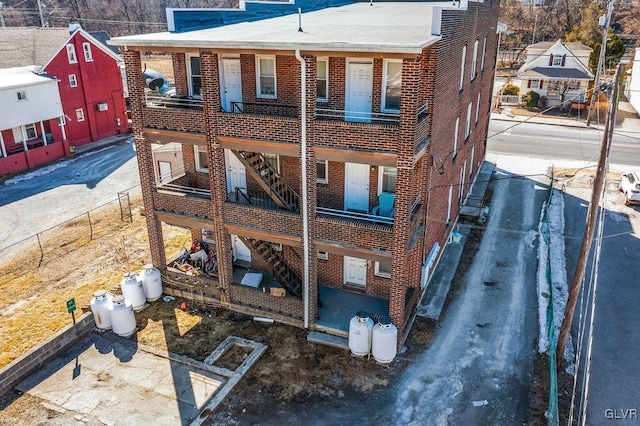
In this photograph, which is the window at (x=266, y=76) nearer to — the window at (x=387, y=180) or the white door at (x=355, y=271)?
the window at (x=387, y=180)

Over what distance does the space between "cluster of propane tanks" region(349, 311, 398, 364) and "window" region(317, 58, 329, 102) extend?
6.99m

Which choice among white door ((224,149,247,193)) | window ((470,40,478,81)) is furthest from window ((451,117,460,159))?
white door ((224,149,247,193))

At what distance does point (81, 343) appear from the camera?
15.6 meters

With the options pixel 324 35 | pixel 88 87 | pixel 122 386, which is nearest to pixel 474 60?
pixel 324 35

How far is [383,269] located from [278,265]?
3.75 metres

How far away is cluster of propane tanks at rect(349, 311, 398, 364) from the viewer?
46.8ft

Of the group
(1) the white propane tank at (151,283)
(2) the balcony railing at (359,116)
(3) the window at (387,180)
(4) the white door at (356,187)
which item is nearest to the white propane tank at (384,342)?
(4) the white door at (356,187)

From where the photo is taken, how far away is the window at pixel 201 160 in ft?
61.2

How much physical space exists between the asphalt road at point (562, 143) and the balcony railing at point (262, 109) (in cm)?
2200

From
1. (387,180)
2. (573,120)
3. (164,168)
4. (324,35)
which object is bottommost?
(573,120)

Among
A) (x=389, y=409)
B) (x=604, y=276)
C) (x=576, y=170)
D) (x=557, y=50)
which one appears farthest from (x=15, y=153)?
(x=557, y=50)

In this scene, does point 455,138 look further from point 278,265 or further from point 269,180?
point 278,265

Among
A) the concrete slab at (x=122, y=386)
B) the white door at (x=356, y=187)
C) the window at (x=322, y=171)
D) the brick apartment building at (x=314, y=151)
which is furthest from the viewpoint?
the window at (x=322, y=171)

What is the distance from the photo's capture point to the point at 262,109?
16094mm
